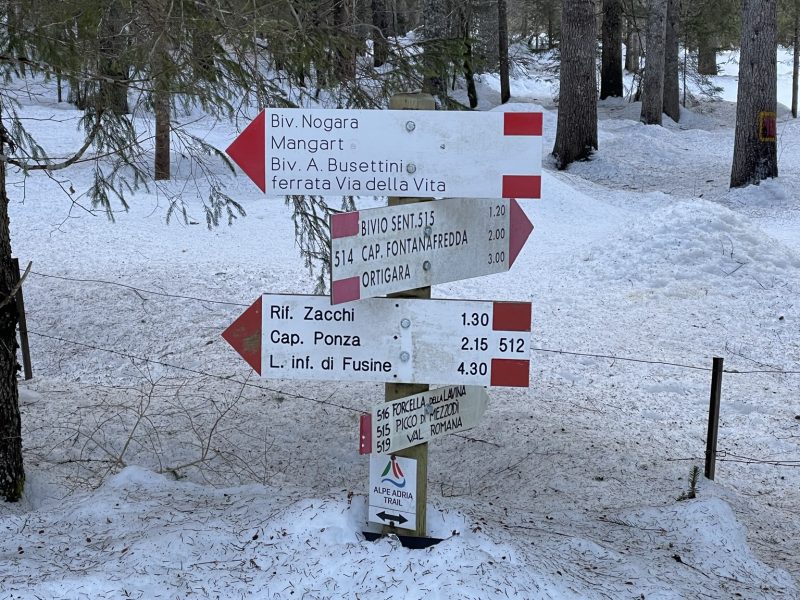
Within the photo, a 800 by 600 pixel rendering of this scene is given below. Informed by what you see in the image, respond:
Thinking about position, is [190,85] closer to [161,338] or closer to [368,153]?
[368,153]

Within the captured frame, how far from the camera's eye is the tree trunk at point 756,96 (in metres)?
13.8

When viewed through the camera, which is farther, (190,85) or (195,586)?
(190,85)

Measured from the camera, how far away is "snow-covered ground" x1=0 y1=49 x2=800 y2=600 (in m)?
3.19

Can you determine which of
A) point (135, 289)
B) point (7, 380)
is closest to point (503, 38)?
point (135, 289)

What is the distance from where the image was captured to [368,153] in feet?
10.3

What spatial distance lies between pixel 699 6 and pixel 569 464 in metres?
27.2

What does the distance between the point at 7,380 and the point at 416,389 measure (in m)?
2.17

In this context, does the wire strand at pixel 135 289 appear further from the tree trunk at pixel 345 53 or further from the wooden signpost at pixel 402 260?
the wooden signpost at pixel 402 260

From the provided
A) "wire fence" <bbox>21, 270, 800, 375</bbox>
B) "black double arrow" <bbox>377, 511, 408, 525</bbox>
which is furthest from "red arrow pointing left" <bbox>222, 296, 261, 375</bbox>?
"wire fence" <bbox>21, 270, 800, 375</bbox>

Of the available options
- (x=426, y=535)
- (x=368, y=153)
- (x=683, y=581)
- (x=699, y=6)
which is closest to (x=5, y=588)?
(x=426, y=535)

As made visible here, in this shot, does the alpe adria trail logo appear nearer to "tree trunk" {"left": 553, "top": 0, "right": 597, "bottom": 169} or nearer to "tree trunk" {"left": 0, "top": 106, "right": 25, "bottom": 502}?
"tree trunk" {"left": 0, "top": 106, "right": 25, "bottom": 502}

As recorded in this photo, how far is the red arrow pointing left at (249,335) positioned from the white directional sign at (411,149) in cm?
45

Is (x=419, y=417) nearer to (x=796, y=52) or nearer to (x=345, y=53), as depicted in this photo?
(x=345, y=53)

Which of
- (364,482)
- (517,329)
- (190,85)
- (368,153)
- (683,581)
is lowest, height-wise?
(364,482)
